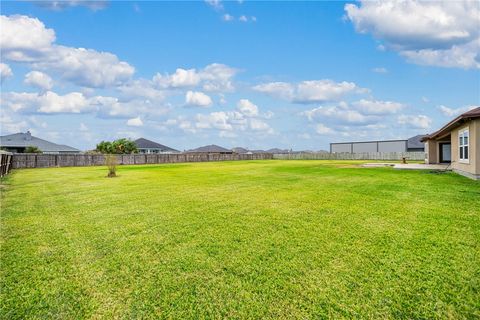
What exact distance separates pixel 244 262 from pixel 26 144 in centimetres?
4900

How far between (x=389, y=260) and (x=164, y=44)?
22.1 m

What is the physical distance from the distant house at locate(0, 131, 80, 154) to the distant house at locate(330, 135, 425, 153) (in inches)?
2040

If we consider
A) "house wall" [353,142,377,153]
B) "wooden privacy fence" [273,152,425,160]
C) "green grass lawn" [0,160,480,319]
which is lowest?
"green grass lawn" [0,160,480,319]

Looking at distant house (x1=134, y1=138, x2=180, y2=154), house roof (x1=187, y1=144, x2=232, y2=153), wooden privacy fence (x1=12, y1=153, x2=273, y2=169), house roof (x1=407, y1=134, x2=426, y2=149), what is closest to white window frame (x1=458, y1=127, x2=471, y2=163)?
wooden privacy fence (x1=12, y1=153, x2=273, y2=169)

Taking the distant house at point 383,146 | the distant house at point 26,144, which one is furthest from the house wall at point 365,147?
the distant house at point 26,144

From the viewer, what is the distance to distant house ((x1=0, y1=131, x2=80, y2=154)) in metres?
41.5

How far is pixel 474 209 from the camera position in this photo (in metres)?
6.89

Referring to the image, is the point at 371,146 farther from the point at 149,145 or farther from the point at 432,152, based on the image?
the point at 149,145

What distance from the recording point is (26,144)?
42.8 meters

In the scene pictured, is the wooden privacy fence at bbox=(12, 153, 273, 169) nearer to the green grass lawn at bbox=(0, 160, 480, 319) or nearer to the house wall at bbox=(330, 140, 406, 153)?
the green grass lawn at bbox=(0, 160, 480, 319)

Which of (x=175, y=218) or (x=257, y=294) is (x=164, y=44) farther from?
(x=257, y=294)

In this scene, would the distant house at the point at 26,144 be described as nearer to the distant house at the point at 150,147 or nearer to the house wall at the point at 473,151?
the distant house at the point at 150,147

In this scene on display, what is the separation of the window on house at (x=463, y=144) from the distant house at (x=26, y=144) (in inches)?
1867

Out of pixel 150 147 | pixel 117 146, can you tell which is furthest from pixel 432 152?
pixel 150 147
